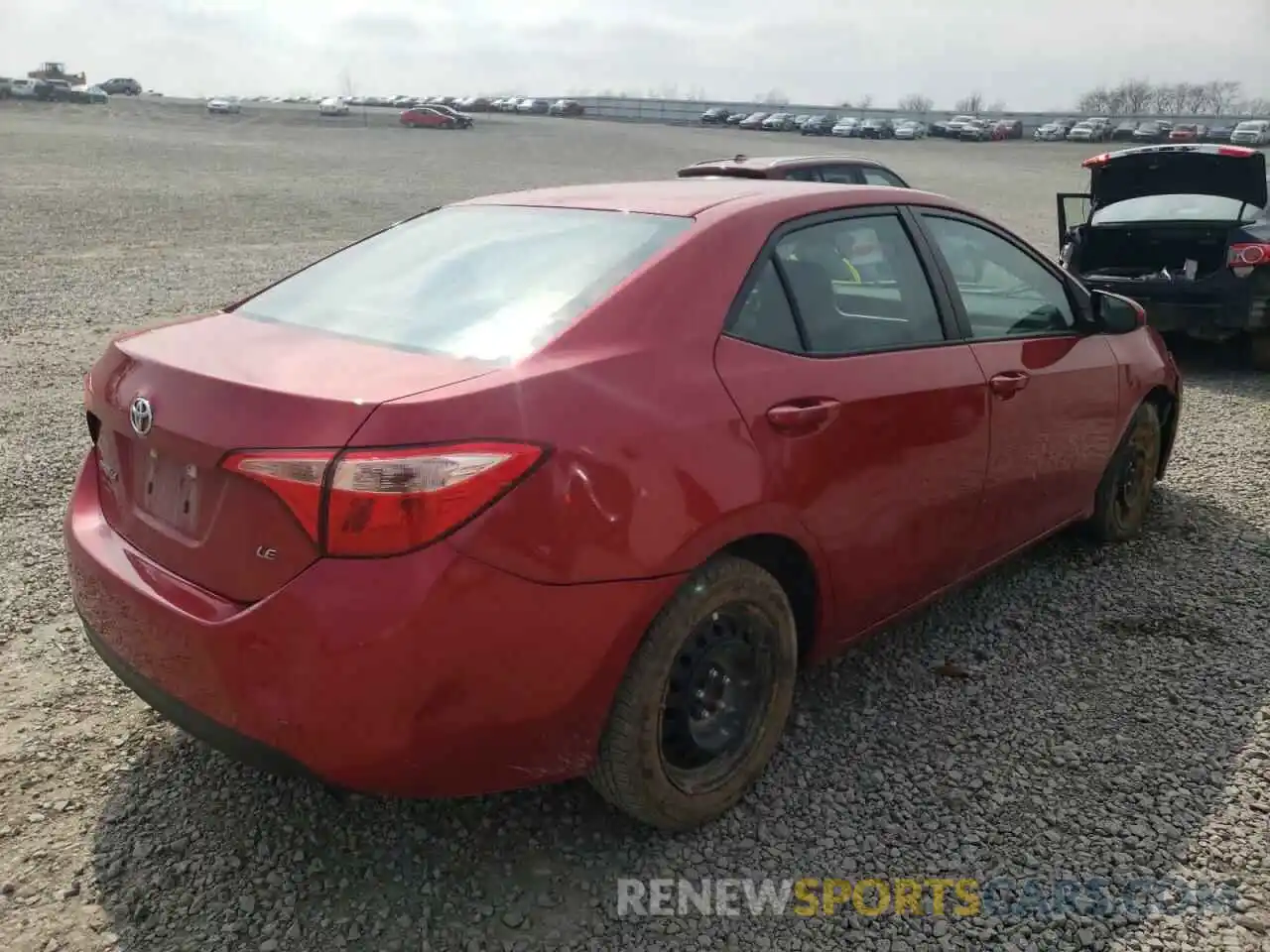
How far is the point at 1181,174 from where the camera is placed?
810 cm

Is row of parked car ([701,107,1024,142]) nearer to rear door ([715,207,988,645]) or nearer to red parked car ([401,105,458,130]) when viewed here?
red parked car ([401,105,458,130])

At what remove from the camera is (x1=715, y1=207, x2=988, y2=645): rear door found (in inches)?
104

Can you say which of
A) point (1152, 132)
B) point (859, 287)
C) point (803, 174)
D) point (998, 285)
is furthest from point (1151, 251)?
point (1152, 132)

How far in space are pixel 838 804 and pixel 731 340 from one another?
1.31 meters

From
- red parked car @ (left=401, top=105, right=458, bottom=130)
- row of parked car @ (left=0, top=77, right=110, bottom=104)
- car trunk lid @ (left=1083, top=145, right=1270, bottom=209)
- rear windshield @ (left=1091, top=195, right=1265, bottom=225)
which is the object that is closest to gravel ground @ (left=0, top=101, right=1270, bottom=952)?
rear windshield @ (left=1091, top=195, right=1265, bottom=225)

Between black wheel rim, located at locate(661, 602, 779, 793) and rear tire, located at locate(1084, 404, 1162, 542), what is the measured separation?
7.47ft

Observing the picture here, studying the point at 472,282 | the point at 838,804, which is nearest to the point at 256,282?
the point at 472,282

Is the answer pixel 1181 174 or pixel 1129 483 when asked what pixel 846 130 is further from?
pixel 1129 483

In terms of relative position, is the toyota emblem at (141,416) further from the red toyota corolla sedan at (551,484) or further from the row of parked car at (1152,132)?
the row of parked car at (1152,132)

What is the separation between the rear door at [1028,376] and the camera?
341cm

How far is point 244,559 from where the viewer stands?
2.14 meters

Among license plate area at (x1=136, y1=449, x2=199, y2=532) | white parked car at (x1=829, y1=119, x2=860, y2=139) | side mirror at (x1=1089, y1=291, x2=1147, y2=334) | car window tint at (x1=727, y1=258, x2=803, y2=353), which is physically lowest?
license plate area at (x1=136, y1=449, x2=199, y2=532)

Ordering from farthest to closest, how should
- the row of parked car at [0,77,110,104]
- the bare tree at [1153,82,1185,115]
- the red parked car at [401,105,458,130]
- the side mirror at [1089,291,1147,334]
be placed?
the bare tree at [1153,82,1185,115] < the row of parked car at [0,77,110,104] < the red parked car at [401,105,458,130] < the side mirror at [1089,291,1147,334]

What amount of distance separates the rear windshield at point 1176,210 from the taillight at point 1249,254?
346 mm
